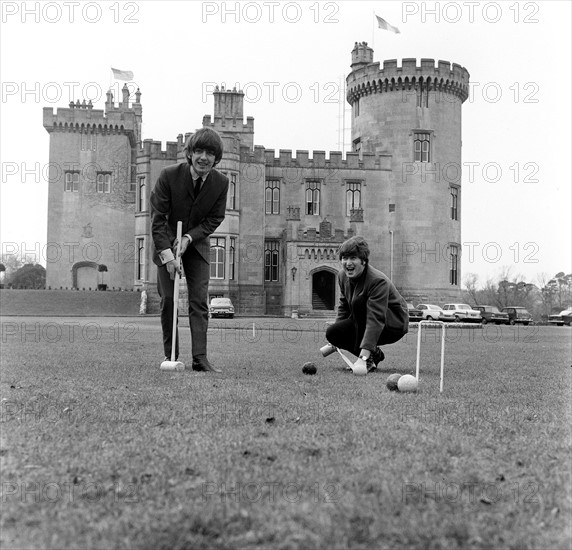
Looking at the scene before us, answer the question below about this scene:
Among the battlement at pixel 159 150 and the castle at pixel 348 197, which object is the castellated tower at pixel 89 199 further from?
the battlement at pixel 159 150

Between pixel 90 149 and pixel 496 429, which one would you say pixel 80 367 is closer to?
pixel 496 429

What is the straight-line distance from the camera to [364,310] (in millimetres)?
8164

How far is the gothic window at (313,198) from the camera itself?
46.2m

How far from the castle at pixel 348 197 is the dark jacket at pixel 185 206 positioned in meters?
34.1

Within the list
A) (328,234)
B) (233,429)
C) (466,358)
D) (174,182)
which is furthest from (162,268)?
(328,234)

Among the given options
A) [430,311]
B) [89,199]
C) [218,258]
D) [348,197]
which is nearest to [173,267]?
[430,311]

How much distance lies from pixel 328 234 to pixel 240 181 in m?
6.27

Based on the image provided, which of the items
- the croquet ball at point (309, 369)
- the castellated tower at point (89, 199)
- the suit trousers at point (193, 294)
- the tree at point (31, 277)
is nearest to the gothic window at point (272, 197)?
the castellated tower at point (89, 199)

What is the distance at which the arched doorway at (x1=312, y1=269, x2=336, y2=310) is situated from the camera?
43.3 metres

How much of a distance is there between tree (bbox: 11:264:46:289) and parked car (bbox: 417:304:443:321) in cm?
3733

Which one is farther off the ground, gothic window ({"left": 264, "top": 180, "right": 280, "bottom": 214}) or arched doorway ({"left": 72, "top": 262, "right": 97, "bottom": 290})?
gothic window ({"left": 264, "top": 180, "right": 280, "bottom": 214})

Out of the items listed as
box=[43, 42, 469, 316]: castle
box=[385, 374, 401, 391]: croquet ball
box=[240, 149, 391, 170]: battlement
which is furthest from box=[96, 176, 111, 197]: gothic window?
box=[385, 374, 401, 391]: croquet ball

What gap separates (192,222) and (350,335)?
2.19 m

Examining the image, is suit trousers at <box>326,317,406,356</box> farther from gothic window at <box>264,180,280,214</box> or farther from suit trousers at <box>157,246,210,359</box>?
gothic window at <box>264,180,280,214</box>
